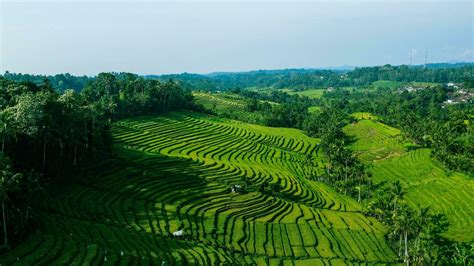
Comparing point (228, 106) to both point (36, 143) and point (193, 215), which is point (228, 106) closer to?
point (36, 143)

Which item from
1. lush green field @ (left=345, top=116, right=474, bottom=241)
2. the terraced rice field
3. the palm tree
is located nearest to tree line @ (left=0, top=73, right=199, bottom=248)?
the palm tree

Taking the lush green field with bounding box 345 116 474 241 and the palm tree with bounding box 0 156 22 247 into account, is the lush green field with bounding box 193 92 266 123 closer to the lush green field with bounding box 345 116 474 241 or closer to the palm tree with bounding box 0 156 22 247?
the lush green field with bounding box 345 116 474 241

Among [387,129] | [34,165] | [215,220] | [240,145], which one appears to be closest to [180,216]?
[215,220]

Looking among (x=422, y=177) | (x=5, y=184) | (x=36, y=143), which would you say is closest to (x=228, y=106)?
(x=422, y=177)

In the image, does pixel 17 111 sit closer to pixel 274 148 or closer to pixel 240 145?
pixel 240 145

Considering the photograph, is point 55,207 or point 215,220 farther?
point 215,220

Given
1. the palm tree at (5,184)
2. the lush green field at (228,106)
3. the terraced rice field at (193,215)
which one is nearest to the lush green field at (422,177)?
the terraced rice field at (193,215)
